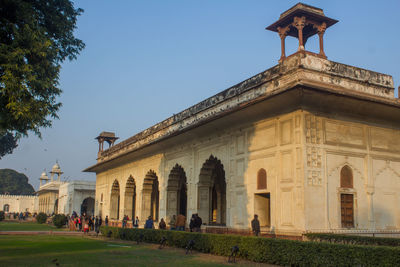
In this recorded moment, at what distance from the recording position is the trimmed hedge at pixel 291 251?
8922 mm

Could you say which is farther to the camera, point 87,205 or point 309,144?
point 87,205

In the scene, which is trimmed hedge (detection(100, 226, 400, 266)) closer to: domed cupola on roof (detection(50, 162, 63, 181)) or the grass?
the grass

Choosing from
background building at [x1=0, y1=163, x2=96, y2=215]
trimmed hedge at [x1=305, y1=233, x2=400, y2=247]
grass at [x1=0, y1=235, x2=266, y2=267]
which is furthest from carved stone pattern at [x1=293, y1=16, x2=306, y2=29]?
background building at [x1=0, y1=163, x2=96, y2=215]

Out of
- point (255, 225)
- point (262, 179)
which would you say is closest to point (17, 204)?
point (262, 179)


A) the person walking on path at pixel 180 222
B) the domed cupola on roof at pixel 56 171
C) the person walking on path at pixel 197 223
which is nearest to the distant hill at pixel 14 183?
the domed cupola on roof at pixel 56 171

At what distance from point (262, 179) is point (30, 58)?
8620mm

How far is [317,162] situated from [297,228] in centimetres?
220

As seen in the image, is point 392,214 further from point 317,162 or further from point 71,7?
point 71,7

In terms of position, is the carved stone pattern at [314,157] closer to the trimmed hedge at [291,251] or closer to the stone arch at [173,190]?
the trimmed hedge at [291,251]

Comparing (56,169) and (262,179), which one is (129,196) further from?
(56,169)

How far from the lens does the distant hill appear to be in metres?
104

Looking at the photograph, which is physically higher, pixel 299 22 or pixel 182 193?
pixel 299 22

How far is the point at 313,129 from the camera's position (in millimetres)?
13461

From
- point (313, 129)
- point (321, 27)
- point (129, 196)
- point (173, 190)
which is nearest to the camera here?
point (313, 129)
